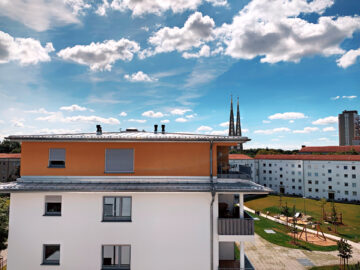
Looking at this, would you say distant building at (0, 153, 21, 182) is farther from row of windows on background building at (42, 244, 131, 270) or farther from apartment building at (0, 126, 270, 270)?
row of windows on background building at (42, 244, 131, 270)

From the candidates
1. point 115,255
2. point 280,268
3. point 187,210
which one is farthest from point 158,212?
point 280,268

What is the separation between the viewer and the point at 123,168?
1213cm

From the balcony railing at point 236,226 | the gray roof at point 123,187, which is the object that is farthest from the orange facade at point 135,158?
the balcony railing at point 236,226

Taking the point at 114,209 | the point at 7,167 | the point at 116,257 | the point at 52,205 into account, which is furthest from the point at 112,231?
the point at 7,167

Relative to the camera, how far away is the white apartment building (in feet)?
189

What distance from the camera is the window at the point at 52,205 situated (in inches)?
449

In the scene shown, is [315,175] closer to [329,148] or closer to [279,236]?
[329,148]

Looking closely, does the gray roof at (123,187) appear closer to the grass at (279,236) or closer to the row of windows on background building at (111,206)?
the row of windows on background building at (111,206)

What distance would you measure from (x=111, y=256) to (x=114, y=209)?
7.56ft

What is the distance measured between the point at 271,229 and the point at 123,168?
92.8ft

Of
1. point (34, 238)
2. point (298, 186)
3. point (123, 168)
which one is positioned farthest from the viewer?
point (298, 186)

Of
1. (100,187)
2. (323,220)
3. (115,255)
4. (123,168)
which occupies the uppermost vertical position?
(123,168)

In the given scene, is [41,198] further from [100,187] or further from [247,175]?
[247,175]

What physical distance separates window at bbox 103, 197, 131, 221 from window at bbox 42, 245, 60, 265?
2892 mm
